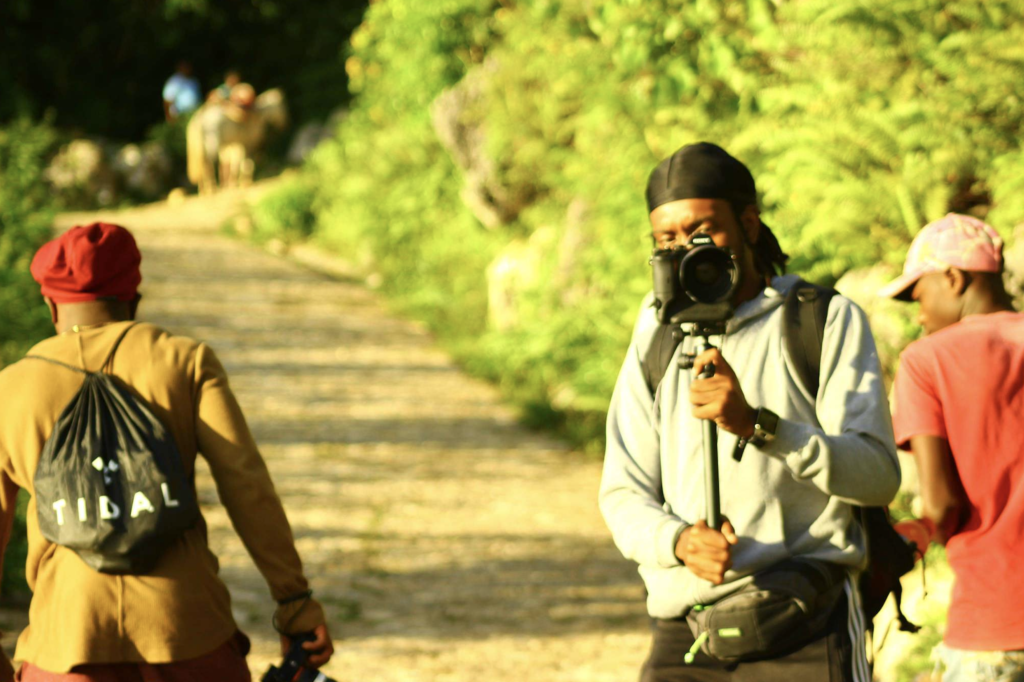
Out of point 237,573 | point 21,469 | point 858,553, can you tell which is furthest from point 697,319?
point 237,573

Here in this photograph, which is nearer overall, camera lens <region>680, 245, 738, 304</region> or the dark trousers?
camera lens <region>680, 245, 738, 304</region>

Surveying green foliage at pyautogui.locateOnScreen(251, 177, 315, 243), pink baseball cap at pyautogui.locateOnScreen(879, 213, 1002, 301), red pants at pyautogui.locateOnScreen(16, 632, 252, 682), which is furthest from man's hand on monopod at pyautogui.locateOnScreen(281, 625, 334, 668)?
green foliage at pyautogui.locateOnScreen(251, 177, 315, 243)

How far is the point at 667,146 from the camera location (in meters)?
8.83

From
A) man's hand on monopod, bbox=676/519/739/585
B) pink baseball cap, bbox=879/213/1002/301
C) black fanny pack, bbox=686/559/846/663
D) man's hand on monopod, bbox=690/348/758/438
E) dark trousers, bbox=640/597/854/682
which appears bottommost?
dark trousers, bbox=640/597/854/682

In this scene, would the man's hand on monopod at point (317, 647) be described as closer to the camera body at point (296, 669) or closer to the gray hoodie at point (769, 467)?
the camera body at point (296, 669)

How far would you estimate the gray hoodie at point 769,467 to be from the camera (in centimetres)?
266

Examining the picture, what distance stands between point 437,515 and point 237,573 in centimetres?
168

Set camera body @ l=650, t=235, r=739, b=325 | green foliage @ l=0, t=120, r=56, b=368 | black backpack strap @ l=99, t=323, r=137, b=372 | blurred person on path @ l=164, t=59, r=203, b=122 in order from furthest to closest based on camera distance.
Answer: blurred person on path @ l=164, t=59, r=203, b=122 < green foliage @ l=0, t=120, r=56, b=368 < black backpack strap @ l=99, t=323, r=137, b=372 < camera body @ l=650, t=235, r=739, b=325

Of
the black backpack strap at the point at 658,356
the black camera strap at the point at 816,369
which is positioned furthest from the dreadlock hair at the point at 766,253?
the black backpack strap at the point at 658,356

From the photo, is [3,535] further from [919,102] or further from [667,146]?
[667,146]

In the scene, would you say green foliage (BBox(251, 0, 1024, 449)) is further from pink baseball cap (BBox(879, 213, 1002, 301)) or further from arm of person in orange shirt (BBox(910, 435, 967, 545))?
arm of person in orange shirt (BBox(910, 435, 967, 545))

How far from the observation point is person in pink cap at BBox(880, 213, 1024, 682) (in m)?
3.13

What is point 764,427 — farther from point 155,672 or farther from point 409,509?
point 409,509

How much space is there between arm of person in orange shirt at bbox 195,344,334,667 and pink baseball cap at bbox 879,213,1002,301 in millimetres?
1619
